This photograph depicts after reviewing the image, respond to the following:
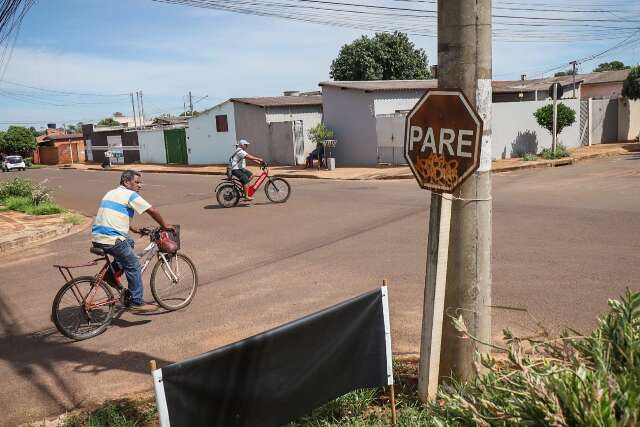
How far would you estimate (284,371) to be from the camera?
3328 mm

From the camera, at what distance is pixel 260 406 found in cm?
324

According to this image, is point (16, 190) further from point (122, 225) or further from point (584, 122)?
point (584, 122)

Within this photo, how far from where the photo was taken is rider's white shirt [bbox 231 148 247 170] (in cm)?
1439

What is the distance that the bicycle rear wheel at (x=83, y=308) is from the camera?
6.05m

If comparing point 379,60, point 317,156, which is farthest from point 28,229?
point 379,60

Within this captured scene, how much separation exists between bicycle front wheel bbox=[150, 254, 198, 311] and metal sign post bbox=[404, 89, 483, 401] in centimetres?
388

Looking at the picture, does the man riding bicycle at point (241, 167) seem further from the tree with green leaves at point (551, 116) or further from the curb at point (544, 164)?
the tree with green leaves at point (551, 116)

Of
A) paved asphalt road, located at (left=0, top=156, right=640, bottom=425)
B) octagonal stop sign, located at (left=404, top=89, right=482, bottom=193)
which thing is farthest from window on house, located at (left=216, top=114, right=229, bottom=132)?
octagonal stop sign, located at (left=404, top=89, right=482, bottom=193)

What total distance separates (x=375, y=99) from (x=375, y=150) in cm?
218

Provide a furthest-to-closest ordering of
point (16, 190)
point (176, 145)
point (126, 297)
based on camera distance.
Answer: point (176, 145) → point (16, 190) → point (126, 297)

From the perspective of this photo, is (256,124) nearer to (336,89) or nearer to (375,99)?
(336,89)

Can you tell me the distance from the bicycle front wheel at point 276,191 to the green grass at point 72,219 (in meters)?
4.74

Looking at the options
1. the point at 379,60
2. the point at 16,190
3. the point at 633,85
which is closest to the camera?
the point at 16,190

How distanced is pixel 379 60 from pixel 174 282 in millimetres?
39095
